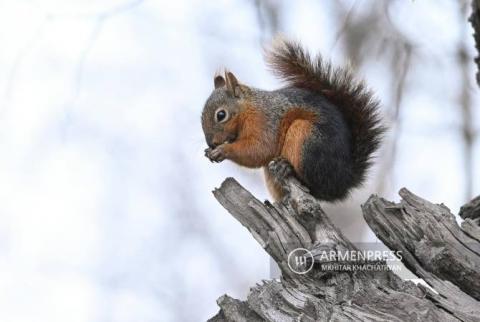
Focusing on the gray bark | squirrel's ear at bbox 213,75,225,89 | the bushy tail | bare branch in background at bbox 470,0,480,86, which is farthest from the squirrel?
bare branch in background at bbox 470,0,480,86

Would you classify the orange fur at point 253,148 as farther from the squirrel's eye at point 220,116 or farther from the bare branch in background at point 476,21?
the bare branch in background at point 476,21

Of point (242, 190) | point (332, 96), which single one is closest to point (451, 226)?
point (242, 190)

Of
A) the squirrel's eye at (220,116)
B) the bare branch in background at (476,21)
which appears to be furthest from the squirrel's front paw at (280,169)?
the bare branch in background at (476,21)

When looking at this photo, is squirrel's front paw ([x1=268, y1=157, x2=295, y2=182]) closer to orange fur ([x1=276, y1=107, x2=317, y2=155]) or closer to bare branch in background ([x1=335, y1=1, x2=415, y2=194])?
orange fur ([x1=276, y1=107, x2=317, y2=155])

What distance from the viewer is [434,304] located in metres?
2.17

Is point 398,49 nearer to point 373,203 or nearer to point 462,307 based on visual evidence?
point 373,203

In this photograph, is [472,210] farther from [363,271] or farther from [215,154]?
[215,154]

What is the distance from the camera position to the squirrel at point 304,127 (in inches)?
118

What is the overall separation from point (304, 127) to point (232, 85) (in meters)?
0.46

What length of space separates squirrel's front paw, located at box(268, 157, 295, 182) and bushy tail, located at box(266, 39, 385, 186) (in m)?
0.28

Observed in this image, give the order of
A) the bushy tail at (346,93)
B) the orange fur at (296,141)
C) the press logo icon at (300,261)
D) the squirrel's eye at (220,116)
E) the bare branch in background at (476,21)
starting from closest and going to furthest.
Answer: the press logo icon at (300,261), the bare branch in background at (476,21), the orange fur at (296,141), the bushy tail at (346,93), the squirrel's eye at (220,116)

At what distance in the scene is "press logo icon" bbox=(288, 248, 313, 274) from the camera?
7.40ft

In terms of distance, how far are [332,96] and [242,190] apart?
0.77 m

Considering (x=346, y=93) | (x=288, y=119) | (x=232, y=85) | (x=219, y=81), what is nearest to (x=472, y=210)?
(x=346, y=93)
